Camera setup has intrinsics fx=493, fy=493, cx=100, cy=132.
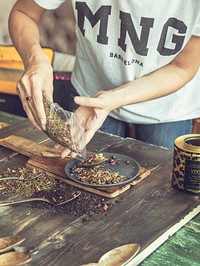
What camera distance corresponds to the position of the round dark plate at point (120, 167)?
1150mm

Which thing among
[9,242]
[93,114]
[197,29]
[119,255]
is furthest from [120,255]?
[197,29]

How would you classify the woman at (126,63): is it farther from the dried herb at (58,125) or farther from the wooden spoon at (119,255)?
the wooden spoon at (119,255)

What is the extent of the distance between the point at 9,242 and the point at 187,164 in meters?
0.42

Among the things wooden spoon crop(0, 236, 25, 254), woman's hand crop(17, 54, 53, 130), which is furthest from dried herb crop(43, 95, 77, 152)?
wooden spoon crop(0, 236, 25, 254)

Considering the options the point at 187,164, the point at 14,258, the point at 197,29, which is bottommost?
the point at 14,258

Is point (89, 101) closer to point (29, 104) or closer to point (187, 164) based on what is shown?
point (29, 104)

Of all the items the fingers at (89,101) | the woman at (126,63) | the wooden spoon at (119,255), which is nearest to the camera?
the wooden spoon at (119,255)

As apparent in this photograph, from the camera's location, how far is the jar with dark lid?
3.52 ft

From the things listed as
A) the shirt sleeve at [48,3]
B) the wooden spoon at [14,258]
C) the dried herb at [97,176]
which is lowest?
the wooden spoon at [14,258]

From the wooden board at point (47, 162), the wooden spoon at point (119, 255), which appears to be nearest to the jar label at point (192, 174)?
the wooden board at point (47, 162)

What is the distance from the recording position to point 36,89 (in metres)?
1.25

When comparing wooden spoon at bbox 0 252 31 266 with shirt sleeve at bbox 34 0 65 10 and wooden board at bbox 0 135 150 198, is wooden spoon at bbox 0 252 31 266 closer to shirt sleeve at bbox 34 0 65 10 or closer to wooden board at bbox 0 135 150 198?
wooden board at bbox 0 135 150 198

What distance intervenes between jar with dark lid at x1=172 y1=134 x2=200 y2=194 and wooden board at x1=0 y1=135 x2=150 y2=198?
11 cm

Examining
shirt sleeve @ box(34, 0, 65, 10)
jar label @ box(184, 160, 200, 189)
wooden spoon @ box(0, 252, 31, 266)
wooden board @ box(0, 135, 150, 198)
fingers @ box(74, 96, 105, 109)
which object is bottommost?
wooden spoon @ box(0, 252, 31, 266)
